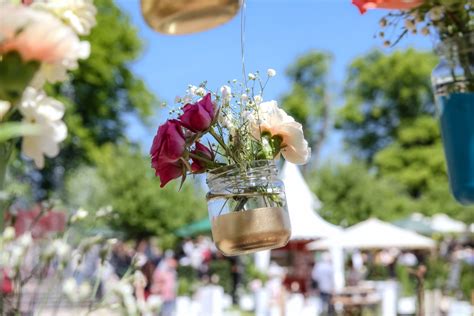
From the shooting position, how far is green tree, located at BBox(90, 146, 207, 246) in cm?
1738

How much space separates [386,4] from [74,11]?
0.83 m

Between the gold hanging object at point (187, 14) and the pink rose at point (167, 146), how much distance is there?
30 cm

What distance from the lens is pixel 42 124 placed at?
0.71 m

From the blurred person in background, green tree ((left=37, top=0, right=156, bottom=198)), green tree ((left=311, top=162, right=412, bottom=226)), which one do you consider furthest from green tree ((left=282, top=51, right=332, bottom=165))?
the blurred person in background

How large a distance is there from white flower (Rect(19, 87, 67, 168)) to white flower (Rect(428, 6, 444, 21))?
104 cm

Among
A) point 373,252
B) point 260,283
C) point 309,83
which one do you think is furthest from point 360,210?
point 309,83

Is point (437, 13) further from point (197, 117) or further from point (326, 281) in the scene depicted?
point (326, 281)

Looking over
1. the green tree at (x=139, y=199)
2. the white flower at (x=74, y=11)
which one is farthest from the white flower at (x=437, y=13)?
the green tree at (x=139, y=199)

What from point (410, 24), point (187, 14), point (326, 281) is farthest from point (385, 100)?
point (187, 14)

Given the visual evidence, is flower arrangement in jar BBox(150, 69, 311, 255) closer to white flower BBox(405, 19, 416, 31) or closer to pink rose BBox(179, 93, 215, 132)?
pink rose BBox(179, 93, 215, 132)

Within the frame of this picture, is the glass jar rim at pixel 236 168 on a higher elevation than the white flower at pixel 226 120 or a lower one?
lower

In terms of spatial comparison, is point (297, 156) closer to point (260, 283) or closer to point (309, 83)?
point (260, 283)

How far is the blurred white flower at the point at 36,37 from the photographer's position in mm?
634

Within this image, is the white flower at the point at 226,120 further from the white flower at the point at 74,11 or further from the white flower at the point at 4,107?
the white flower at the point at 4,107
